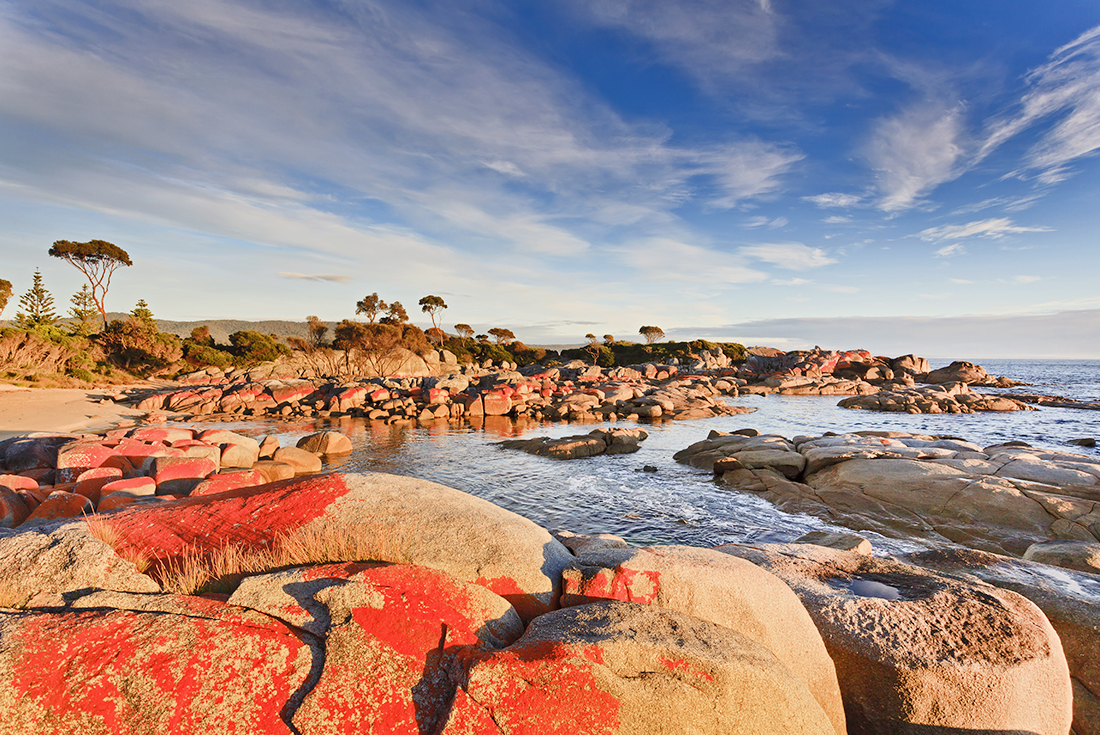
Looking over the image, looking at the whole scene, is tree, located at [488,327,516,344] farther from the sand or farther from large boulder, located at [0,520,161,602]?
large boulder, located at [0,520,161,602]

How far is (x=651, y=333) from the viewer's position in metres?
115

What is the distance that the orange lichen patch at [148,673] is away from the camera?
2807 millimetres

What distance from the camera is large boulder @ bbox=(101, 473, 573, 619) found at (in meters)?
4.75

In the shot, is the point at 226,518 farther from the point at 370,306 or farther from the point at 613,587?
the point at 370,306

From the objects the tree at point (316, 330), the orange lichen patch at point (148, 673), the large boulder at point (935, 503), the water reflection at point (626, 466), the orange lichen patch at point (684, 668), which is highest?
the tree at point (316, 330)

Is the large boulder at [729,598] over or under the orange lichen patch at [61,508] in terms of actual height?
over

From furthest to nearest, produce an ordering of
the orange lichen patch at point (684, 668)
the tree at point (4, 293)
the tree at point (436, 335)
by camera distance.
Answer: the tree at point (436, 335), the tree at point (4, 293), the orange lichen patch at point (684, 668)

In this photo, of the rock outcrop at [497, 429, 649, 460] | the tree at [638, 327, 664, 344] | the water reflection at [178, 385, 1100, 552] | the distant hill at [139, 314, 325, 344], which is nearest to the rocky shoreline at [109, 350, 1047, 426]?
the water reflection at [178, 385, 1100, 552]

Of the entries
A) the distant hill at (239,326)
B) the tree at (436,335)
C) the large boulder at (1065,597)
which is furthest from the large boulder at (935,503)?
the distant hill at (239,326)

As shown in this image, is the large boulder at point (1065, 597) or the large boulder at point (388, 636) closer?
the large boulder at point (388, 636)

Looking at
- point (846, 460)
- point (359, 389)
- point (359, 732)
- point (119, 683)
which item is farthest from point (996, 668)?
point (359, 389)

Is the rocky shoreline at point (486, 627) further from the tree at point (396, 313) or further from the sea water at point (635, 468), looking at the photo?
the tree at point (396, 313)

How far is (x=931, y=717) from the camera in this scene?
13.4 feet

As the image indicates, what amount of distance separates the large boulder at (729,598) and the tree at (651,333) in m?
112
